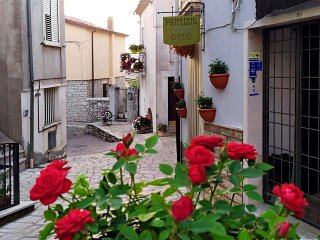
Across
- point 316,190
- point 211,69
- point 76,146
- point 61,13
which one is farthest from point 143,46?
point 316,190

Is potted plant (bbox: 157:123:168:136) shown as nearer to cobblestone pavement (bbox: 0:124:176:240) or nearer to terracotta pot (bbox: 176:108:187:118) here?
cobblestone pavement (bbox: 0:124:176:240)

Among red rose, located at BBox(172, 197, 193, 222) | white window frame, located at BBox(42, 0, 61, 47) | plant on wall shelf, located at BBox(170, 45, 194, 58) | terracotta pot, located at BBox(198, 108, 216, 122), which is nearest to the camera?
red rose, located at BBox(172, 197, 193, 222)

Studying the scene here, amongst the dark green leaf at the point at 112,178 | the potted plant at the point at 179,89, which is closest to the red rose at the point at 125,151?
the dark green leaf at the point at 112,178

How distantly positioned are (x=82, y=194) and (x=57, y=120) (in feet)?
46.4

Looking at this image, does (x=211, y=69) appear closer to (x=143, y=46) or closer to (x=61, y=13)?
(x=61, y=13)

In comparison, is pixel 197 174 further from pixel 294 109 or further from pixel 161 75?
pixel 161 75

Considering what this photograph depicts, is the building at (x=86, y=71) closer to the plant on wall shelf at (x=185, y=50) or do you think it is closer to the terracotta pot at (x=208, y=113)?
the plant on wall shelf at (x=185, y=50)

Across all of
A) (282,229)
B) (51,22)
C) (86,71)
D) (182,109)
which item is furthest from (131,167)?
(86,71)

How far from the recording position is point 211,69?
23.0ft

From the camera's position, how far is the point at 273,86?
19.5 ft

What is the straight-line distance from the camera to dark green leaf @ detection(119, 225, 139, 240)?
2.17 meters

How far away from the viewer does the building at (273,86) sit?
518cm

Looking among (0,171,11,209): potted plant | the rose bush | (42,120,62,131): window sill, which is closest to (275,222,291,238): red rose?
the rose bush

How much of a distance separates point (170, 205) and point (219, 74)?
4668mm
